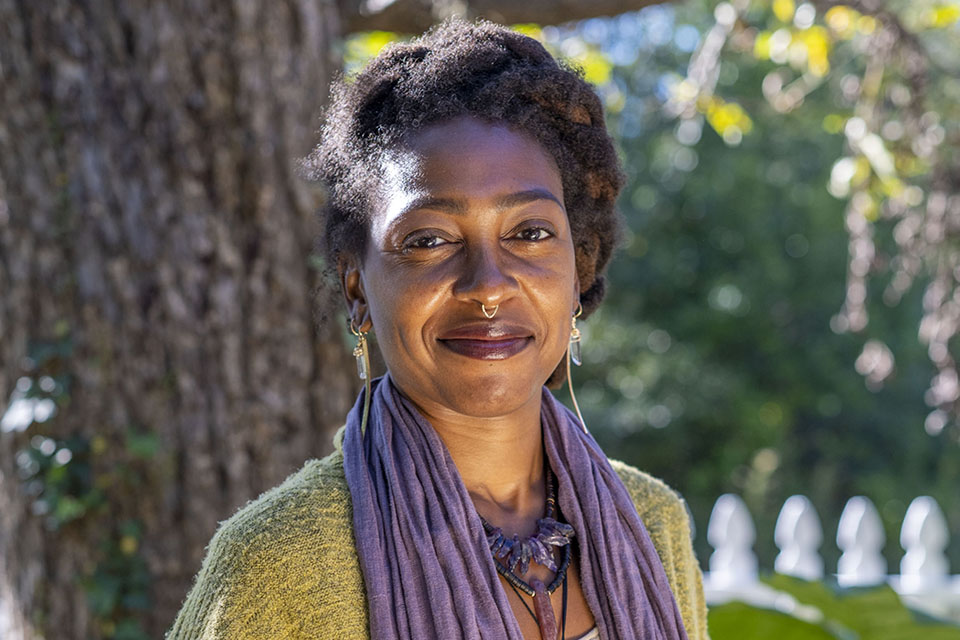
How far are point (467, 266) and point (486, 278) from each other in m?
0.04

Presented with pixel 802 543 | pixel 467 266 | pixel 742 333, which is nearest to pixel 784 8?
pixel 802 543

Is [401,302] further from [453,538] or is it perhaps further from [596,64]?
[596,64]

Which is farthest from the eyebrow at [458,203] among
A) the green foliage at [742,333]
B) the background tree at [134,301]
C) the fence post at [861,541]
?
the green foliage at [742,333]

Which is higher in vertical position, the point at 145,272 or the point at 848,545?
the point at 145,272

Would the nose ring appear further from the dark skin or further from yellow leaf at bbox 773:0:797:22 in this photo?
yellow leaf at bbox 773:0:797:22

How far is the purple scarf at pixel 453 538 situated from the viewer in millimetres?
1622

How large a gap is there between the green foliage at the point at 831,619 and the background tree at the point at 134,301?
1.40 metres

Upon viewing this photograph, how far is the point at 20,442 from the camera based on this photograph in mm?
2916

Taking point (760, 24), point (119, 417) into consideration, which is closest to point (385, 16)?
point (119, 417)

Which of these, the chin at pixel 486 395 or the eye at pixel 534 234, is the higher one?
the eye at pixel 534 234

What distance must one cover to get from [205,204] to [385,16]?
1.26 m

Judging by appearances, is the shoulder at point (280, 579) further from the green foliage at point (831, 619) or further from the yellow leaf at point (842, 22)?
the yellow leaf at point (842, 22)

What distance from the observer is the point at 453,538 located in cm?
170

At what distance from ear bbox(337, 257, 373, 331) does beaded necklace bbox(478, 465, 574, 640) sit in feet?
1.30
